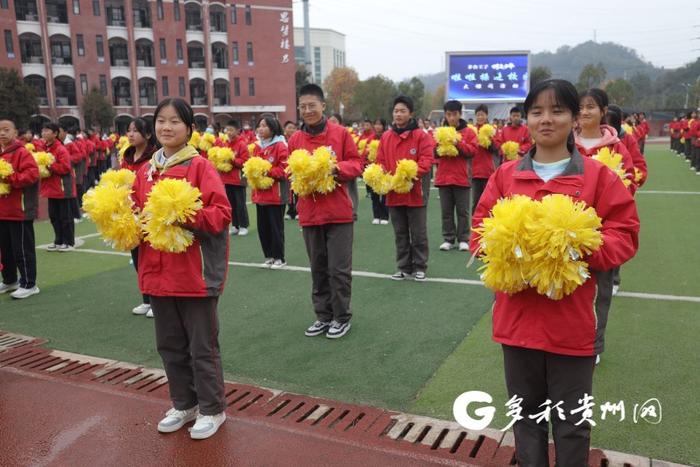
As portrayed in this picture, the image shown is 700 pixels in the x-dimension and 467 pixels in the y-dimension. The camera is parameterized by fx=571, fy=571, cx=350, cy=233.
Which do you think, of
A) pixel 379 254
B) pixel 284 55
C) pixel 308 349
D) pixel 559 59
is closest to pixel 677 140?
pixel 379 254

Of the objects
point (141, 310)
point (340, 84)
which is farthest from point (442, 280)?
point (340, 84)

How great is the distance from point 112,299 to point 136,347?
1.72m

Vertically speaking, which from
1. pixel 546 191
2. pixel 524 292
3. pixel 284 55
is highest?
pixel 284 55

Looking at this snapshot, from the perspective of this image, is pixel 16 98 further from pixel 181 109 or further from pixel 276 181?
pixel 181 109

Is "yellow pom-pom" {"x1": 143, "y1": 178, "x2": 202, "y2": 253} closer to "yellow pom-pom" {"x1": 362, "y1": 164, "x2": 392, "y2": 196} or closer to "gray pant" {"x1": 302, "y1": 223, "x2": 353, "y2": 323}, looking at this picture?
"gray pant" {"x1": 302, "y1": 223, "x2": 353, "y2": 323}

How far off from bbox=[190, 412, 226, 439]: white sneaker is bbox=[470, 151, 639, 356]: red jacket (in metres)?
2.00

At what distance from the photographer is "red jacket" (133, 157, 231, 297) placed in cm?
348

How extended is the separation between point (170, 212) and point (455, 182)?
6.01m

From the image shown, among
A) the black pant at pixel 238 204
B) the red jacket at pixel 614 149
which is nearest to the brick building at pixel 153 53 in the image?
the black pant at pixel 238 204

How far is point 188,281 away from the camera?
A: 3.48m

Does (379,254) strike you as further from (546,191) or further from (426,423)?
(546,191)

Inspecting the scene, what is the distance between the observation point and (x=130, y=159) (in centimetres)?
553

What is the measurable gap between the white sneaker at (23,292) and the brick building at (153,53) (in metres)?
37.2

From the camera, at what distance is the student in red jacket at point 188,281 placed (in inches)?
137
